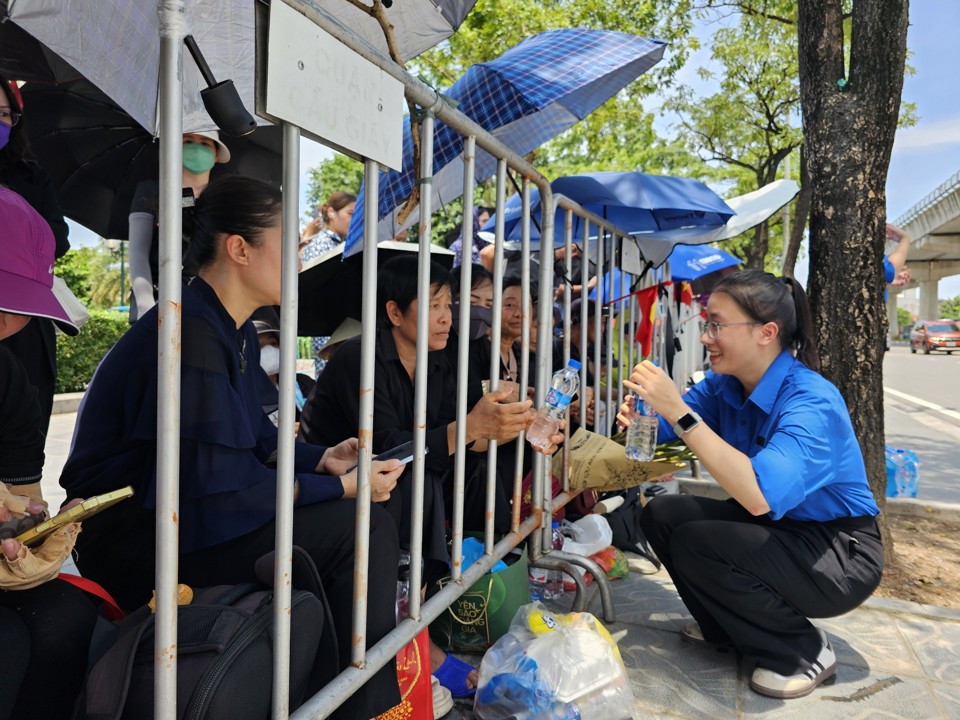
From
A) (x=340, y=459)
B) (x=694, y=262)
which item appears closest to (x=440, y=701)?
(x=340, y=459)

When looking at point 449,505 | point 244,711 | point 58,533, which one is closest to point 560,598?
point 449,505

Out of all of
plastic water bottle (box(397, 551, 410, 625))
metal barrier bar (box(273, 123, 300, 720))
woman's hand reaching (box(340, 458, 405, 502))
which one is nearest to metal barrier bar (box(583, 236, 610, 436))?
plastic water bottle (box(397, 551, 410, 625))

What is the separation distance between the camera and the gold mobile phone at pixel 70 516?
137cm

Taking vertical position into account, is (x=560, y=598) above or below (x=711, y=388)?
below

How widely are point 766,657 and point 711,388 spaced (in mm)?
1018

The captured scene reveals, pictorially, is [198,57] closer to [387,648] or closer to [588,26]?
[387,648]

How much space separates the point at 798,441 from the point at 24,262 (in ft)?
7.19

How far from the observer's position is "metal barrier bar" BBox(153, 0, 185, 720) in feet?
3.90

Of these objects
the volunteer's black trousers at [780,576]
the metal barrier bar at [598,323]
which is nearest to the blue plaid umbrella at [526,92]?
the metal barrier bar at [598,323]

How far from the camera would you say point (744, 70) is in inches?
546

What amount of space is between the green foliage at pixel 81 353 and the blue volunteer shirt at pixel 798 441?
33.2 ft

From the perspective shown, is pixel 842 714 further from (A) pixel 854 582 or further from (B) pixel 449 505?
(B) pixel 449 505

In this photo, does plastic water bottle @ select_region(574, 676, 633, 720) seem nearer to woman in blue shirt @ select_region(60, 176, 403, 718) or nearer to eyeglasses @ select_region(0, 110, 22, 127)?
woman in blue shirt @ select_region(60, 176, 403, 718)

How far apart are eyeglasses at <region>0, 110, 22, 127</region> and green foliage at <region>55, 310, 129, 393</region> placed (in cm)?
899
